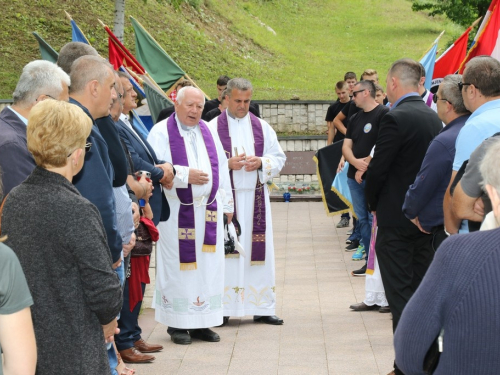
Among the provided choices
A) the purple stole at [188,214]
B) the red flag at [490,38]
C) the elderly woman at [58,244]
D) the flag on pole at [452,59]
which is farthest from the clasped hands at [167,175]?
the flag on pole at [452,59]

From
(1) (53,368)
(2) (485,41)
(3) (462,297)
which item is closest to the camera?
(3) (462,297)

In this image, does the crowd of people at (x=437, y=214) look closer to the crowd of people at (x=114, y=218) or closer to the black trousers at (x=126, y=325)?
the crowd of people at (x=114, y=218)

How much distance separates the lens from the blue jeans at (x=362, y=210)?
9422 millimetres

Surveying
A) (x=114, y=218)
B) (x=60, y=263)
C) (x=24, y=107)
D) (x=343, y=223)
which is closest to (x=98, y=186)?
(x=114, y=218)

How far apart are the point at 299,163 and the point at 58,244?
14.1m

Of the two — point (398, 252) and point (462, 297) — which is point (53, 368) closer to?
point (462, 297)

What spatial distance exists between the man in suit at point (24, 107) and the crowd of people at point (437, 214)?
219 centimetres

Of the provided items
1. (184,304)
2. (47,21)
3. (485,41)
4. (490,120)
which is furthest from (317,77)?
(490,120)

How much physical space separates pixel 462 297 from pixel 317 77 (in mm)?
26973

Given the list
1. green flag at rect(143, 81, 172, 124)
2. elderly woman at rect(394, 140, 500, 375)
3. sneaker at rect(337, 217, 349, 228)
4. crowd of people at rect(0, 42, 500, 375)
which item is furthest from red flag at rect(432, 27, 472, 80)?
elderly woman at rect(394, 140, 500, 375)

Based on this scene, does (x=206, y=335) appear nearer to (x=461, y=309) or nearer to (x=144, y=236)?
(x=144, y=236)

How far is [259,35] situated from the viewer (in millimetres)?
31172

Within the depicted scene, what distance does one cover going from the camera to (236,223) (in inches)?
302

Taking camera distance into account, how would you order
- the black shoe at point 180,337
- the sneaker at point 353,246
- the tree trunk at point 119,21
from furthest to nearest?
1. the tree trunk at point 119,21
2. the sneaker at point 353,246
3. the black shoe at point 180,337
